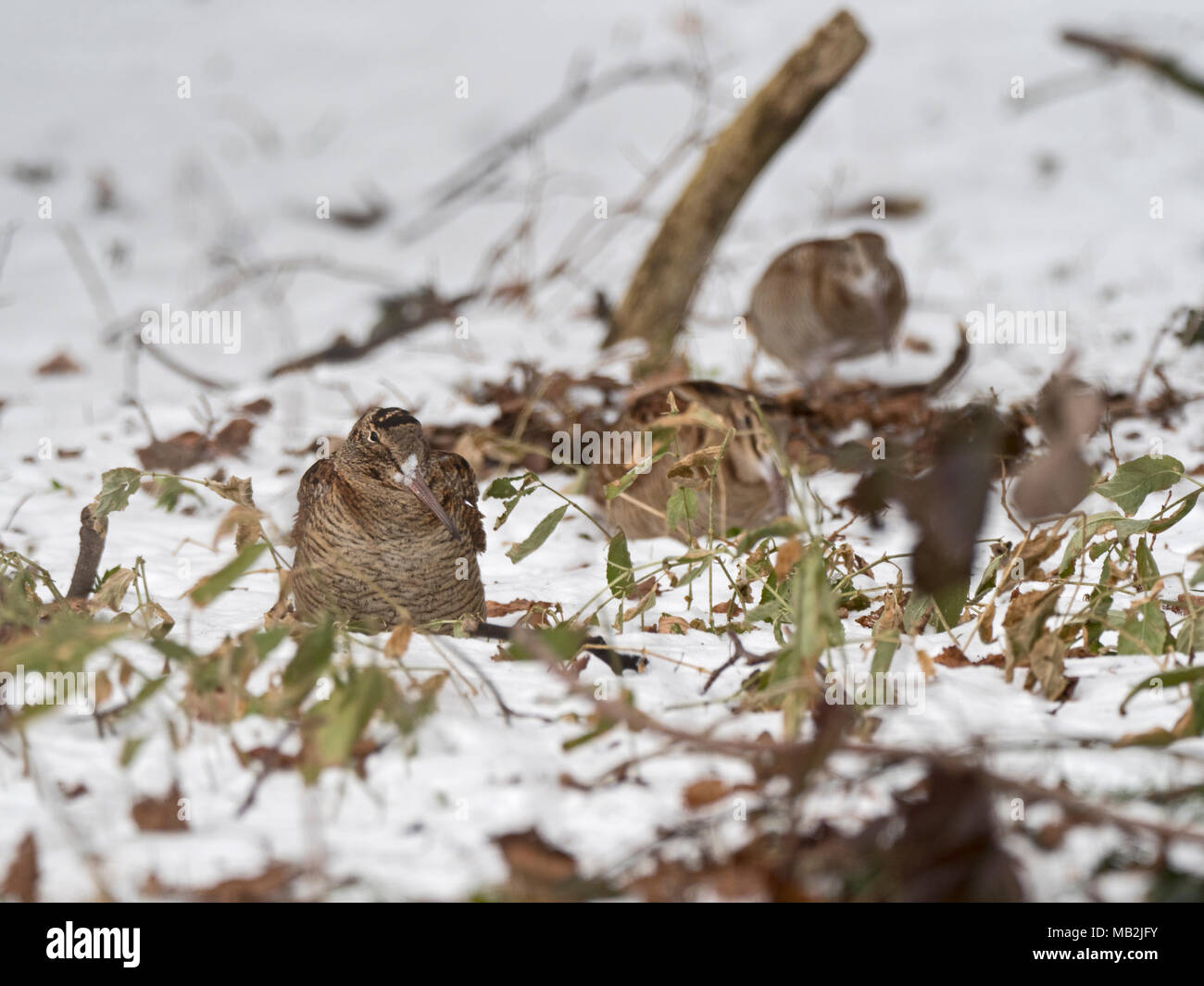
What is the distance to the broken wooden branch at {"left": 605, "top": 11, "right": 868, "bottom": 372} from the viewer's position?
6305 millimetres

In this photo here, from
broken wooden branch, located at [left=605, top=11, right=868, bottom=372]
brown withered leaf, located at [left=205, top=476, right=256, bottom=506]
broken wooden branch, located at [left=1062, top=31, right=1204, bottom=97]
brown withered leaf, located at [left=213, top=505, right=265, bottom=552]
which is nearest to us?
brown withered leaf, located at [left=213, top=505, right=265, bottom=552]

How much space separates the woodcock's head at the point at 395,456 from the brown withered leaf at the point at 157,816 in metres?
1.24

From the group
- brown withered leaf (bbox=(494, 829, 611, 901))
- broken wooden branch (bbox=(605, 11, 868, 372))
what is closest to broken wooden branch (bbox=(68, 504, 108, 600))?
brown withered leaf (bbox=(494, 829, 611, 901))

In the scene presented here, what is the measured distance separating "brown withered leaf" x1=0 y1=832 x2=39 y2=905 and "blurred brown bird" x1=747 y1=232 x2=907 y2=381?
5729 mm

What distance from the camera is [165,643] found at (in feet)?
6.42

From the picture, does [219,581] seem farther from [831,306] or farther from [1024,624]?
[831,306]

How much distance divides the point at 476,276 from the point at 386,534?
21.2ft

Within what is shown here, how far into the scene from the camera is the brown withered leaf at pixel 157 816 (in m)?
1.91

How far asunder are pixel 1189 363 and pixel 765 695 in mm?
4910

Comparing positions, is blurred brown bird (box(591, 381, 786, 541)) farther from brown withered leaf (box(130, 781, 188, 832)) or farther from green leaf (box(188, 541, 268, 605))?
brown withered leaf (box(130, 781, 188, 832))

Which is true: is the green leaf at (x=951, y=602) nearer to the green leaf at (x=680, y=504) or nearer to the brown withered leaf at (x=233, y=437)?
the green leaf at (x=680, y=504)

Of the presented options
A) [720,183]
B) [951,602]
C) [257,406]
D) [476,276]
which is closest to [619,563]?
[951,602]
